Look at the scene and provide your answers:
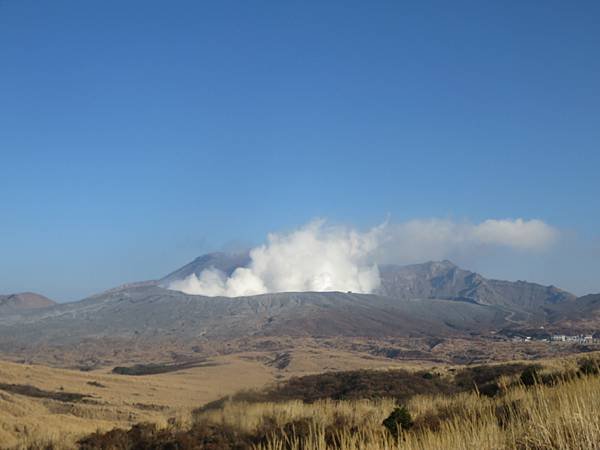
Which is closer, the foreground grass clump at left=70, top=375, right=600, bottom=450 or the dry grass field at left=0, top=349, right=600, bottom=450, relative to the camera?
the foreground grass clump at left=70, top=375, right=600, bottom=450

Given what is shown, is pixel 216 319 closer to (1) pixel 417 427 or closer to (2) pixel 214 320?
(2) pixel 214 320

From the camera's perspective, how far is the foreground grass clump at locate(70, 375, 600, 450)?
5289 millimetres

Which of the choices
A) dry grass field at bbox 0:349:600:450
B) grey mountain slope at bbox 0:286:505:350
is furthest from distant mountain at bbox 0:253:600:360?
dry grass field at bbox 0:349:600:450

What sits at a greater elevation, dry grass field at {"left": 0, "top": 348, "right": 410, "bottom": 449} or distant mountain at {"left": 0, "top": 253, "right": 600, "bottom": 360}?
distant mountain at {"left": 0, "top": 253, "right": 600, "bottom": 360}

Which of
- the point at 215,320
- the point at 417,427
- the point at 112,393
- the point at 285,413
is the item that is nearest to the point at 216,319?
the point at 215,320

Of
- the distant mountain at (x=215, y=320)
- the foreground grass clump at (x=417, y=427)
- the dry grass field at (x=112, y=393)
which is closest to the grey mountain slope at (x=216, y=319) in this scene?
the distant mountain at (x=215, y=320)

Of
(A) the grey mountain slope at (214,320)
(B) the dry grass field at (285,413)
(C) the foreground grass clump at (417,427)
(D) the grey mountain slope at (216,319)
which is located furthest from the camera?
(D) the grey mountain slope at (216,319)

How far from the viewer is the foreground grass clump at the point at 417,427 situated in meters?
5.29

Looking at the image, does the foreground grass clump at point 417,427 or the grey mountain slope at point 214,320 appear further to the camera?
the grey mountain slope at point 214,320

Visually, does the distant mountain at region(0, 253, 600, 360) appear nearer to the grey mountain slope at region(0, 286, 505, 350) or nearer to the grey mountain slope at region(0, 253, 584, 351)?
the grey mountain slope at region(0, 253, 584, 351)

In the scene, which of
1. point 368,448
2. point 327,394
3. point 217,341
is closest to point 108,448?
point 368,448

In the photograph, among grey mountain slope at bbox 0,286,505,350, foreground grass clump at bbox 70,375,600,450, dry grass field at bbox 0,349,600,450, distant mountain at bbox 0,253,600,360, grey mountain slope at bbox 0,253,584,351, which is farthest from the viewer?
grey mountain slope at bbox 0,286,505,350

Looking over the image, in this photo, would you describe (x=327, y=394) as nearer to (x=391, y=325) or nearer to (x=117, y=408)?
(x=117, y=408)

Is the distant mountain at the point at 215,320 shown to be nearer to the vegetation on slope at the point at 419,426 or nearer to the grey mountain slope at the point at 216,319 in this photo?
the grey mountain slope at the point at 216,319
